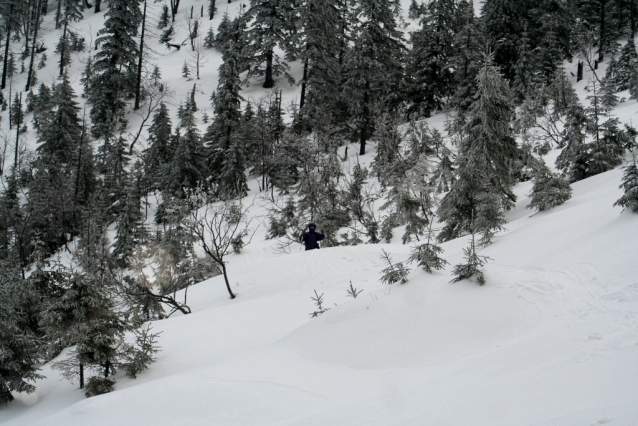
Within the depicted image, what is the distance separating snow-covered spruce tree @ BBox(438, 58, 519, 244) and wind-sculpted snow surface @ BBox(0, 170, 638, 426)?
3.77 meters

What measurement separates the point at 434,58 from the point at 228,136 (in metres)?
17.6

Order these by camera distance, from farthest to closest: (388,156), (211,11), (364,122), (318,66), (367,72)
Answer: (211,11) → (318,66) → (364,122) → (367,72) → (388,156)

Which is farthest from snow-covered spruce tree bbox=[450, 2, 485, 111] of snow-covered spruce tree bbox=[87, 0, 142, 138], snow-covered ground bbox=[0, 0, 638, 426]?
snow-covered spruce tree bbox=[87, 0, 142, 138]

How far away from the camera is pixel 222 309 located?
31.7ft

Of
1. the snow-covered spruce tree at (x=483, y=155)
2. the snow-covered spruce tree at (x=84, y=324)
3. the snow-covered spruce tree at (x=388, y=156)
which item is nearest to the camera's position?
the snow-covered spruce tree at (x=84, y=324)

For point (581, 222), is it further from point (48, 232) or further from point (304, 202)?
point (48, 232)

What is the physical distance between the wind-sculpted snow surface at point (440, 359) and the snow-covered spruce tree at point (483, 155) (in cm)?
377

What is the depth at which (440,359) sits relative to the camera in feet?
14.0

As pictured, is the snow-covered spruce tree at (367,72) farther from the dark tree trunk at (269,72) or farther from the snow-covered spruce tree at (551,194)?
the snow-covered spruce tree at (551,194)

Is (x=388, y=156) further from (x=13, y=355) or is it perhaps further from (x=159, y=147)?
(x=159, y=147)

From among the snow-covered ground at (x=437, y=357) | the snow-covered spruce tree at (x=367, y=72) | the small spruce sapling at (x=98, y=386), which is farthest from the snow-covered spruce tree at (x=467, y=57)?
the small spruce sapling at (x=98, y=386)

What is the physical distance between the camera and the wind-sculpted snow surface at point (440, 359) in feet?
10.3

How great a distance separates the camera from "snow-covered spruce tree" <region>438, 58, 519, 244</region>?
446 inches

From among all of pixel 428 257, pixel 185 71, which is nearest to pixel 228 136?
pixel 185 71
